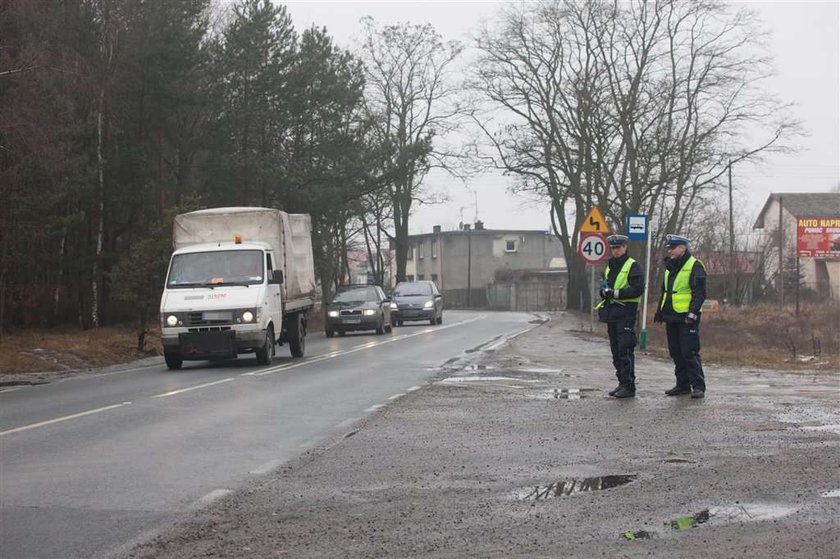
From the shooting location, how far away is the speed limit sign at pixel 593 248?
2556 cm

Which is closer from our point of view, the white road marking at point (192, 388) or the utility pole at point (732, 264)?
the white road marking at point (192, 388)

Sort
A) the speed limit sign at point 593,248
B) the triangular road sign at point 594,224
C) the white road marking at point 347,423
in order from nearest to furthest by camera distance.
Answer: the white road marking at point 347,423, the speed limit sign at point 593,248, the triangular road sign at point 594,224

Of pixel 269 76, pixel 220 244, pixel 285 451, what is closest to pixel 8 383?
pixel 220 244

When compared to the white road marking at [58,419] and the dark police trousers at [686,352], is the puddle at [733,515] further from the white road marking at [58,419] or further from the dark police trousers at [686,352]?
the white road marking at [58,419]

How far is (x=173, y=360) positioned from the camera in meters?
20.0

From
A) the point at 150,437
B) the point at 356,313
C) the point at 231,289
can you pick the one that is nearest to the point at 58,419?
the point at 150,437

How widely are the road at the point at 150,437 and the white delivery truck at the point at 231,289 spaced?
542 millimetres

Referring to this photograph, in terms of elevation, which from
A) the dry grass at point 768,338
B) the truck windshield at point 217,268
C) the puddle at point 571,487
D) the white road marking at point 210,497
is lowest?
the dry grass at point 768,338

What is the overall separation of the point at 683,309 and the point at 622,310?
715mm

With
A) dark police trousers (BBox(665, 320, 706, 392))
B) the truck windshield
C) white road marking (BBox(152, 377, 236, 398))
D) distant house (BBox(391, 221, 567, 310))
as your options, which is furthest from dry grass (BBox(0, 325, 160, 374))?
distant house (BBox(391, 221, 567, 310))

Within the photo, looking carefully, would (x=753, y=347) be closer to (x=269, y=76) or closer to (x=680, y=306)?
(x=680, y=306)

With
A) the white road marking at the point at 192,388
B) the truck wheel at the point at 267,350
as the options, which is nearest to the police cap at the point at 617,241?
the white road marking at the point at 192,388

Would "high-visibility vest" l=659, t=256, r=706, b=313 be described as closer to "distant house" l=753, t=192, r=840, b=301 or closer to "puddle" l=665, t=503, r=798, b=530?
"puddle" l=665, t=503, r=798, b=530

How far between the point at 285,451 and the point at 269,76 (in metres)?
35.1
